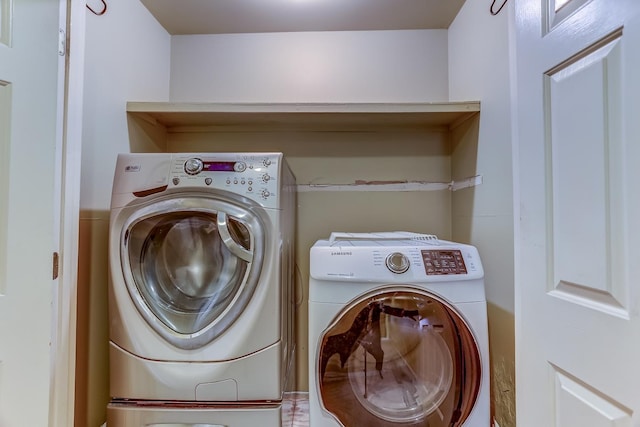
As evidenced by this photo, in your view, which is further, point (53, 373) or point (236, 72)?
point (236, 72)

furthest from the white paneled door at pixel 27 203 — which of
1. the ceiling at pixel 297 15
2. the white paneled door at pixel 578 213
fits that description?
the white paneled door at pixel 578 213

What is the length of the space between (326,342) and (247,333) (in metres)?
0.28

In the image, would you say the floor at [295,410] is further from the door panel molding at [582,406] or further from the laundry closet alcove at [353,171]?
the door panel molding at [582,406]

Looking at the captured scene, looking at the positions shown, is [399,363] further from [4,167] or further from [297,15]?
[297,15]

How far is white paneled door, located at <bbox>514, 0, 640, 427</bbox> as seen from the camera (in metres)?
0.59

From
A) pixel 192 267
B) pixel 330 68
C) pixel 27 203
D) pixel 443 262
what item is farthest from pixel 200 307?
pixel 330 68

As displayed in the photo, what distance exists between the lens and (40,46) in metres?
0.86

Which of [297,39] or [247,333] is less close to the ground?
[297,39]

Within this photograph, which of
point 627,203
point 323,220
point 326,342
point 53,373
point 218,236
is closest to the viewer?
point 627,203

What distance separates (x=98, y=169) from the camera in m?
1.27

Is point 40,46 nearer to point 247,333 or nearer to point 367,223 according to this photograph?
point 247,333

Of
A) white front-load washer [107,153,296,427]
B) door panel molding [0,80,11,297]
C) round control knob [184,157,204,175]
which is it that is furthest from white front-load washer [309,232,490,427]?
door panel molding [0,80,11,297]

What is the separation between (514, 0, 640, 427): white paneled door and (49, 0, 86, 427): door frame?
136cm

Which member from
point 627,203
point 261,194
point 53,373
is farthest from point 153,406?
point 627,203
